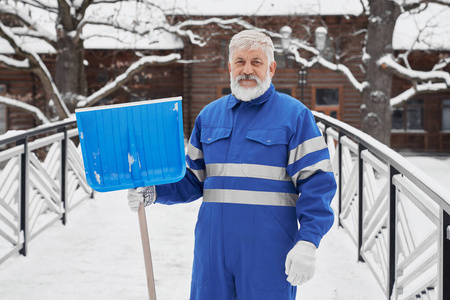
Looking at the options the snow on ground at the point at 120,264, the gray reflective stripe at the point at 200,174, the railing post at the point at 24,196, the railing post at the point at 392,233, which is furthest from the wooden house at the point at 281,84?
the gray reflective stripe at the point at 200,174

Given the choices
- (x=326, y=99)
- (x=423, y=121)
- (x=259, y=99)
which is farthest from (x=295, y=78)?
(x=259, y=99)

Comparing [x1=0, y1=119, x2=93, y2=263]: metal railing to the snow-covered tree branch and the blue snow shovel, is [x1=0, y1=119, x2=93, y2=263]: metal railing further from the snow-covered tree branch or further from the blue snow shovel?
the snow-covered tree branch

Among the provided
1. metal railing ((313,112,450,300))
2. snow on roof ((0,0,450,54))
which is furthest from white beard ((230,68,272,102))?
snow on roof ((0,0,450,54))

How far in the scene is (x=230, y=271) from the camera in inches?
89.4

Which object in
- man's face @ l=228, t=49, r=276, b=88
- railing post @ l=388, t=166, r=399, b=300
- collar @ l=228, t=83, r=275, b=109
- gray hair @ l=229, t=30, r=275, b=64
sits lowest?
railing post @ l=388, t=166, r=399, b=300

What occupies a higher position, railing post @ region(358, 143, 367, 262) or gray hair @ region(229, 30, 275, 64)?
gray hair @ region(229, 30, 275, 64)

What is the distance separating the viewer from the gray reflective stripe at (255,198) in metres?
2.25

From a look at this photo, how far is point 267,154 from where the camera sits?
2.25m

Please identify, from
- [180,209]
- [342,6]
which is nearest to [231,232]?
[180,209]

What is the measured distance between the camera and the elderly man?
222 centimetres

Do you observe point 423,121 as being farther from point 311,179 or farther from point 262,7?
point 311,179

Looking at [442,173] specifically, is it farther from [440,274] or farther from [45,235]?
[440,274]

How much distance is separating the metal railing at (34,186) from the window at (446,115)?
51.5 feet

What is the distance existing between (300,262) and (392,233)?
5.15 ft
